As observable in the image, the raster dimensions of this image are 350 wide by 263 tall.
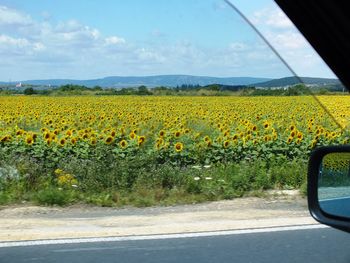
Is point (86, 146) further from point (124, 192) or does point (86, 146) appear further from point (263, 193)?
point (263, 193)

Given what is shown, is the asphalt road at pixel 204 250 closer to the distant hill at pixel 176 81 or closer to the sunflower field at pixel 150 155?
the sunflower field at pixel 150 155

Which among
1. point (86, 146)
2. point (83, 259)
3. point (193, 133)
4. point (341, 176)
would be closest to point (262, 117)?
point (193, 133)

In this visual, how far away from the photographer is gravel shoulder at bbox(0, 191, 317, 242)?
6148mm

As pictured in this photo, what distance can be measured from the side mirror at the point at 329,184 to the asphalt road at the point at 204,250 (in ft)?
10.4

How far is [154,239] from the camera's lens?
229 inches

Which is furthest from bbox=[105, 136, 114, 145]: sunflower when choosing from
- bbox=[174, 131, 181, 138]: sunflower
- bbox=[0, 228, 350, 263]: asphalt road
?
bbox=[0, 228, 350, 263]: asphalt road

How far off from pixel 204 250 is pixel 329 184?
351 cm

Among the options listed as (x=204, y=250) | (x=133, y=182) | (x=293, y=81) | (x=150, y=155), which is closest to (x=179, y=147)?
(x=150, y=155)

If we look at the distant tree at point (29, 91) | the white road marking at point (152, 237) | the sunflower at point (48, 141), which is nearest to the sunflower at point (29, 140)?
the sunflower at point (48, 141)

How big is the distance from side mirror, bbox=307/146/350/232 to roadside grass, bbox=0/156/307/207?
5543 mm

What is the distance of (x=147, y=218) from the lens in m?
6.76

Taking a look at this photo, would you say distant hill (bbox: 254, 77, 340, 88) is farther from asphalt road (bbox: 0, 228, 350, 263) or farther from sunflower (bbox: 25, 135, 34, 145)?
sunflower (bbox: 25, 135, 34, 145)

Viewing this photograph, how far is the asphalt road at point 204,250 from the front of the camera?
5.17 metres

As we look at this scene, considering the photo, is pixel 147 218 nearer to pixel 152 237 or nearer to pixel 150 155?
pixel 152 237
